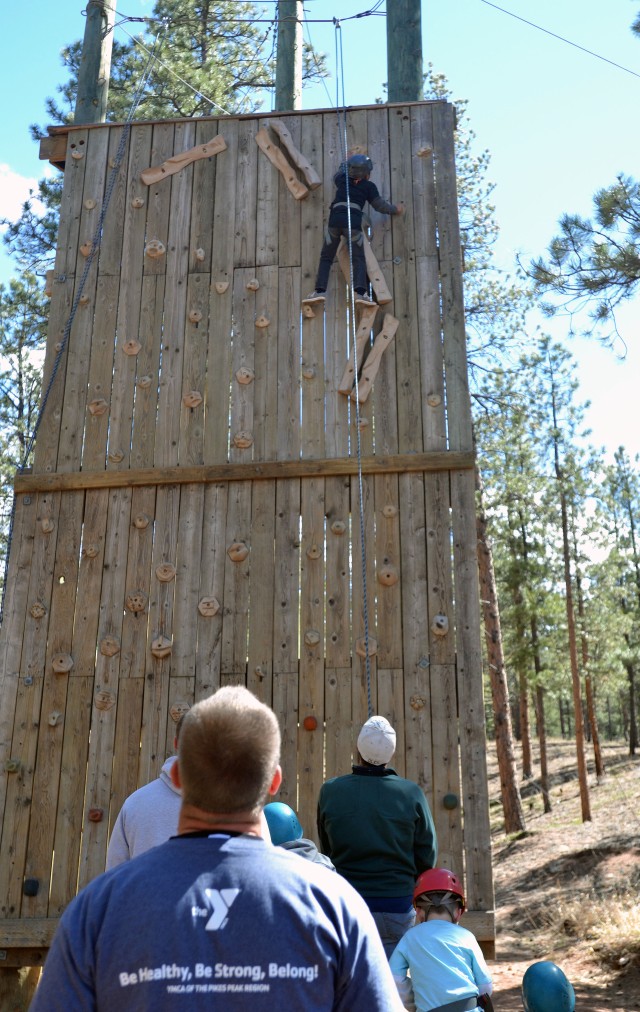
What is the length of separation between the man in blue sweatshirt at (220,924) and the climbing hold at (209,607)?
522cm

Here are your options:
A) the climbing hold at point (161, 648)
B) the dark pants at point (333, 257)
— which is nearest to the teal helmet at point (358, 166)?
the dark pants at point (333, 257)

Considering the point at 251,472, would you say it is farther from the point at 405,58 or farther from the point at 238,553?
the point at 405,58

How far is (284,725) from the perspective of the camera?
6.59 meters

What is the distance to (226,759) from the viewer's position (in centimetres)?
170

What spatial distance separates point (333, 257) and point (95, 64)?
3.39 metres

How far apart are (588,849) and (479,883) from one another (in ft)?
38.6

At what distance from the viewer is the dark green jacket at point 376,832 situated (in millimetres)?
4191

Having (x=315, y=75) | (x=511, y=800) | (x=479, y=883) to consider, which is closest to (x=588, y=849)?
(x=511, y=800)

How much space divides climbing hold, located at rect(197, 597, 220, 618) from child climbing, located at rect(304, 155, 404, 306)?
97.6 inches

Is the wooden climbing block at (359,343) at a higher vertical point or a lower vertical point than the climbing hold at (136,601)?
higher

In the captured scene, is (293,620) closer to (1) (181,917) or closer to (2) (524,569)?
(1) (181,917)

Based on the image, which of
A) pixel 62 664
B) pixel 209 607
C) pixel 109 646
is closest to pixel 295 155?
pixel 209 607

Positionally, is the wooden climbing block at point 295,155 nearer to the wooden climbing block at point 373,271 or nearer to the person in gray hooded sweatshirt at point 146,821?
the wooden climbing block at point 373,271

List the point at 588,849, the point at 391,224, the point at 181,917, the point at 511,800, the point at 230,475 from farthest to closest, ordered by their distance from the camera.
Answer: the point at 511,800 → the point at 588,849 → the point at 391,224 → the point at 230,475 → the point at 181,917
